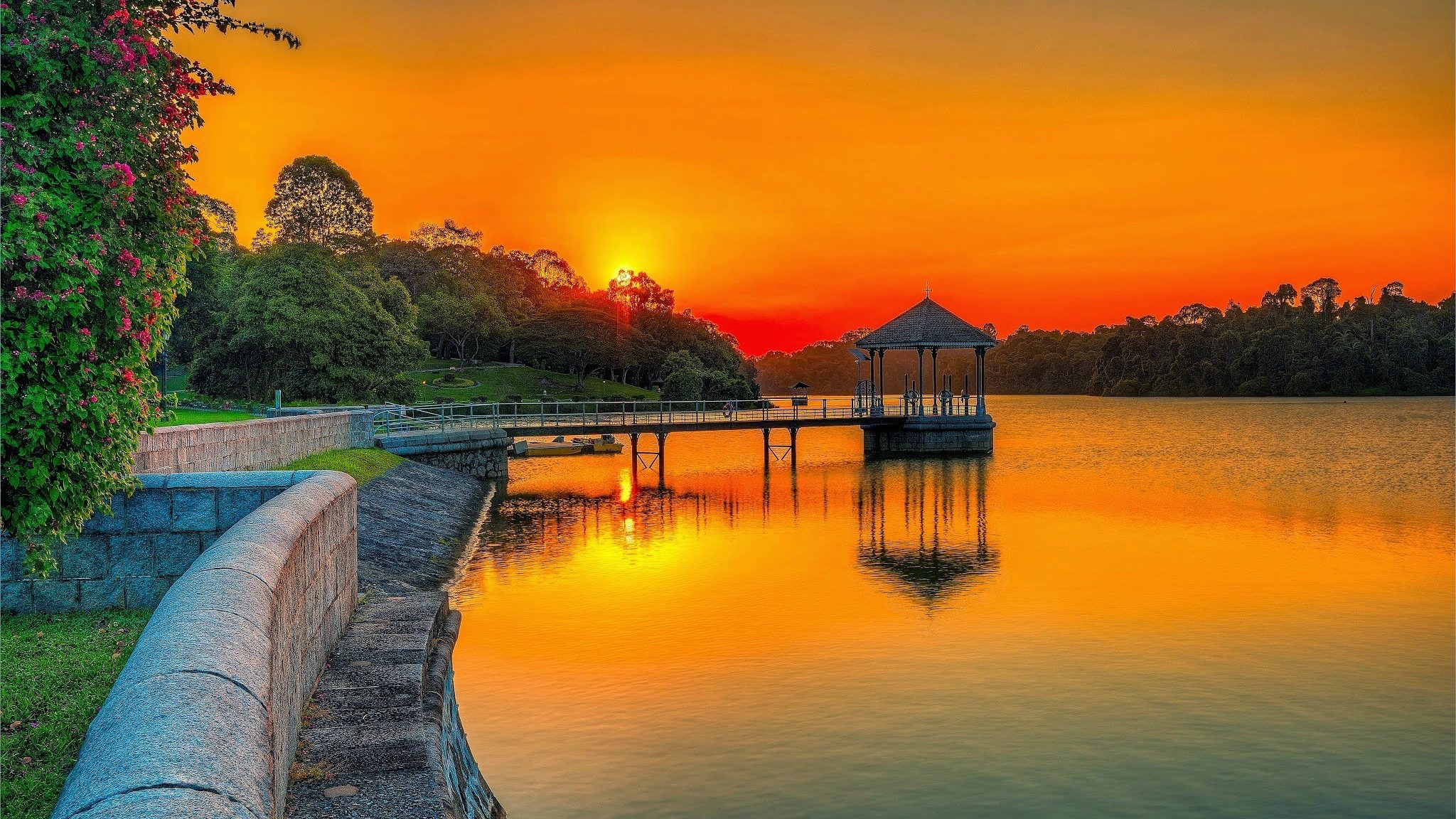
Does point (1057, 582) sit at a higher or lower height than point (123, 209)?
lower

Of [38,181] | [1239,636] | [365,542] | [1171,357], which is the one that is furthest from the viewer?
[1171,357]

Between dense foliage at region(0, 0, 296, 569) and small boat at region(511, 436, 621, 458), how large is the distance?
4728cm

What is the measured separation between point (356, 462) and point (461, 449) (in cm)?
1074

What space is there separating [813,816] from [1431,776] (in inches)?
294

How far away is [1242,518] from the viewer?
3522 cm

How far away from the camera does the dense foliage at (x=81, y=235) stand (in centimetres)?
864

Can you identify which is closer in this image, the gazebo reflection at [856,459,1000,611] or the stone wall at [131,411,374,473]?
the stone wall at [131,411,374,473]

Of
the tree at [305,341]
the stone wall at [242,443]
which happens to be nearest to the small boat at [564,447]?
the tree at [305,341]

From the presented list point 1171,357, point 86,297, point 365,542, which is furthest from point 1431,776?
point 1171,357

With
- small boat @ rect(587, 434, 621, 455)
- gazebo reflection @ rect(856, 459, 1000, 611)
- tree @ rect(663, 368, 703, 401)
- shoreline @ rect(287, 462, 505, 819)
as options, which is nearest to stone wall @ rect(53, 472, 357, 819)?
shoreline @ rect(287, 462, 505, 819)

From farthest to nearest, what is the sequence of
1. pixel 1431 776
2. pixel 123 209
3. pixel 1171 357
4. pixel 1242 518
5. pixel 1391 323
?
pixel 1171 357
pixel 1391 323
pixel 1242 518
pixel 1431 776
pixel 123 209

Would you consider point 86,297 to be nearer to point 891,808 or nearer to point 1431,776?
point 891,808

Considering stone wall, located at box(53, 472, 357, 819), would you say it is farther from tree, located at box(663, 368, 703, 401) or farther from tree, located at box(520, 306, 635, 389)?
tree, located at box(520, 306, 635, 389)

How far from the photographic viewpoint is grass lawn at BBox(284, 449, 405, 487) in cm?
2820
